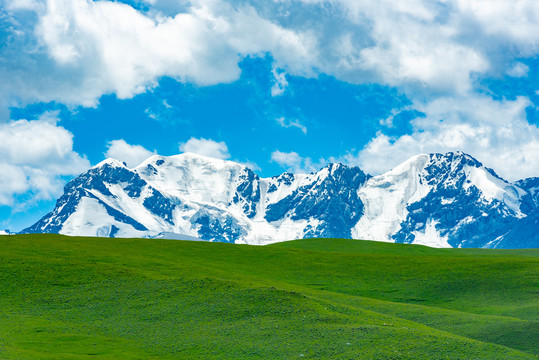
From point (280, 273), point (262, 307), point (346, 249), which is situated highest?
point (346, 249)

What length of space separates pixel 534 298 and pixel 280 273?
36991 mm

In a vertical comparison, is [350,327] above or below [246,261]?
below

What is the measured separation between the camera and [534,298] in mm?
81250

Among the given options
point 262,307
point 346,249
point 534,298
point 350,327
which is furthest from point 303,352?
point 346,249

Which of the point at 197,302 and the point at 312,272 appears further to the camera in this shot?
the point at 312,272

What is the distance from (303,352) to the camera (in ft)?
177

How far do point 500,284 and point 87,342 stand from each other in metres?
55.6

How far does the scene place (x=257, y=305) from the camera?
66688 mm

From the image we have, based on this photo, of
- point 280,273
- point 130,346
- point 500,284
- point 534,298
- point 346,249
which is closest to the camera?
point 130,346

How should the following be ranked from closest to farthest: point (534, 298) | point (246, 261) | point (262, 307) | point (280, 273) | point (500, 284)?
point (262, 307) → point (534, 298) → point (500, 284) → point (280, 273) → point (246, 261)

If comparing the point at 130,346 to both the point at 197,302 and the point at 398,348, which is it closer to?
the point at 197,302

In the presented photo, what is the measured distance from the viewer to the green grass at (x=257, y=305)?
55219mm

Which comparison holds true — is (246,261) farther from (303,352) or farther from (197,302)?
(303,352)

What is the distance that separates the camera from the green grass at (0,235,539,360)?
5522 cm
